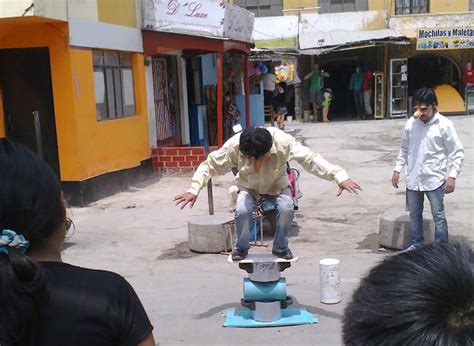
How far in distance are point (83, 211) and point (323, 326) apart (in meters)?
5.29

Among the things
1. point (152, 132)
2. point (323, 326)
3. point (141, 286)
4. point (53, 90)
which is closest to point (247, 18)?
point (152, 132)

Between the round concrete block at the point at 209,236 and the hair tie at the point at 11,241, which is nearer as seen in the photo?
the hair tie at the point at 11,241

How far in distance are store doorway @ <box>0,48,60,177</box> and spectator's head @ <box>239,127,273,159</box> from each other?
5.00 metres

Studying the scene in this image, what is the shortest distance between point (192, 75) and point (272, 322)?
11.2 m

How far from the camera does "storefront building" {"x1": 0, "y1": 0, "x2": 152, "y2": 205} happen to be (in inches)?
348

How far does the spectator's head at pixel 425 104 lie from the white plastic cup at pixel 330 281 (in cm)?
174

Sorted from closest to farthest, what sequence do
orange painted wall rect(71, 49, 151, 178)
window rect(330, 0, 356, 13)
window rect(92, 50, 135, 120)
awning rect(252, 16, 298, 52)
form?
orange painted wall rect(71, 49, 151, 178) < window rect(92, 50, 135, 120) < awning rect(252, 16, 298, 52) < window rect(330, 0, 356, 13)

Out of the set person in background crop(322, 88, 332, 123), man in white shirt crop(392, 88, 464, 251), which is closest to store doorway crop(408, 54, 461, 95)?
person in background crop(322, 88, 332, 123)

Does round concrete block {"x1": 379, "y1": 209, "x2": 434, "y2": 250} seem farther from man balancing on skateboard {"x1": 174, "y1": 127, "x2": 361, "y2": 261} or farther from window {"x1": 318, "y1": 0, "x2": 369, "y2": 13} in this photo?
window {"x1": 318, "y1": 0, "x2": 369, "y2": 13}

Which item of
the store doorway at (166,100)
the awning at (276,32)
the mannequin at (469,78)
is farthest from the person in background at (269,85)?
the mannequin at (469,78)

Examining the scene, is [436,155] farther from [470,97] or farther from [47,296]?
[470,97]

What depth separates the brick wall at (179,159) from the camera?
11.7m

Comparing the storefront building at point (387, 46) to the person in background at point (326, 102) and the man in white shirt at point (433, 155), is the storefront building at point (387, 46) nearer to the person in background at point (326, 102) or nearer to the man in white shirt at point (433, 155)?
the person in background at point (326, 102)

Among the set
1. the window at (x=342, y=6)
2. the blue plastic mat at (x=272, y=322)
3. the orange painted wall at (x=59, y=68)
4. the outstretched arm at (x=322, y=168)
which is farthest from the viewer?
the window at (x=342, y=6)
